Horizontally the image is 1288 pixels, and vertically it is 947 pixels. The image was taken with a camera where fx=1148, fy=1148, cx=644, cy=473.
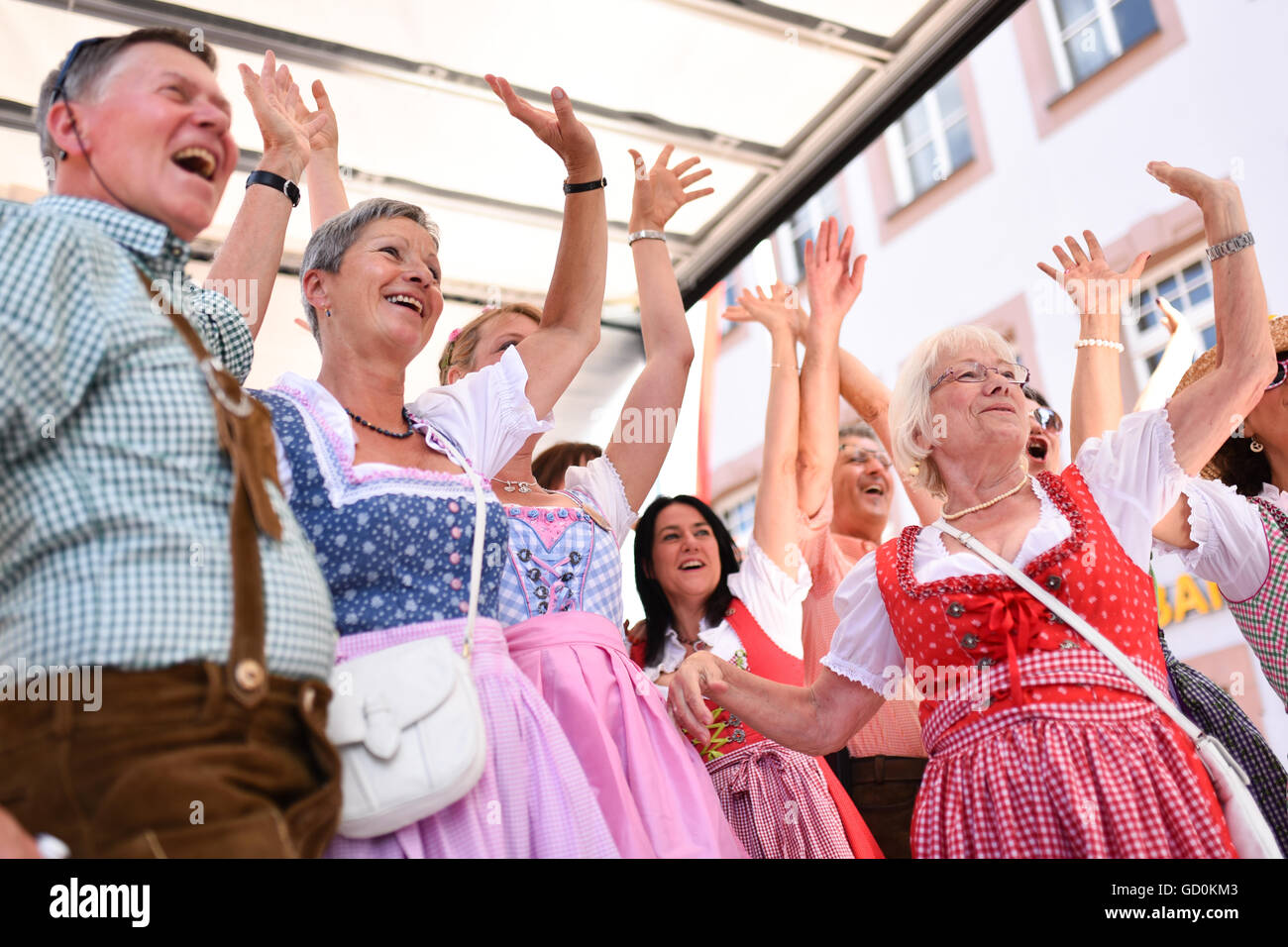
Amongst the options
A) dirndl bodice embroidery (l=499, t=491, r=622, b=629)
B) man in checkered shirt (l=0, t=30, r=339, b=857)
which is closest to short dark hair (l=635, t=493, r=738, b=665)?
dirndl bodice embroidery (l=499, t=491, r=622, b=629)

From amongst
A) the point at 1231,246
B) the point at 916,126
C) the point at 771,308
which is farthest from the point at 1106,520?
the point at 916,126

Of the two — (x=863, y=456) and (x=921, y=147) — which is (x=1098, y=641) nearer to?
(x=863, y=456)

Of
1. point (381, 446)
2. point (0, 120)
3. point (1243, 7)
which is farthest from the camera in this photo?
point (1243, 7)

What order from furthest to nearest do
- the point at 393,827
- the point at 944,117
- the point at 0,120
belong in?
the point at 944,117, the point at 0,120, the point at 393,827

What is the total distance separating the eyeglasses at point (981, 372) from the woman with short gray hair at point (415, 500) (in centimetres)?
87

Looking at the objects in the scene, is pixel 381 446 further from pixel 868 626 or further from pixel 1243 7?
pixel 1243 7

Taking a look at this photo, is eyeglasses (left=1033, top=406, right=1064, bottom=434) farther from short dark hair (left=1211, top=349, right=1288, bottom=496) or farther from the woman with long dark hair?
the woman with long dark hair

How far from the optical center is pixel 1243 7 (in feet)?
21.1

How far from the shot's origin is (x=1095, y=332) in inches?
117

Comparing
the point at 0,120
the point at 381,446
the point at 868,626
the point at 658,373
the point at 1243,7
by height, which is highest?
the point at 1243,7

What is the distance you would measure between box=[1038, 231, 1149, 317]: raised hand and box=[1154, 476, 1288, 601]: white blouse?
596 mm

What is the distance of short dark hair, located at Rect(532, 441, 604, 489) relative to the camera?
3639 mm
